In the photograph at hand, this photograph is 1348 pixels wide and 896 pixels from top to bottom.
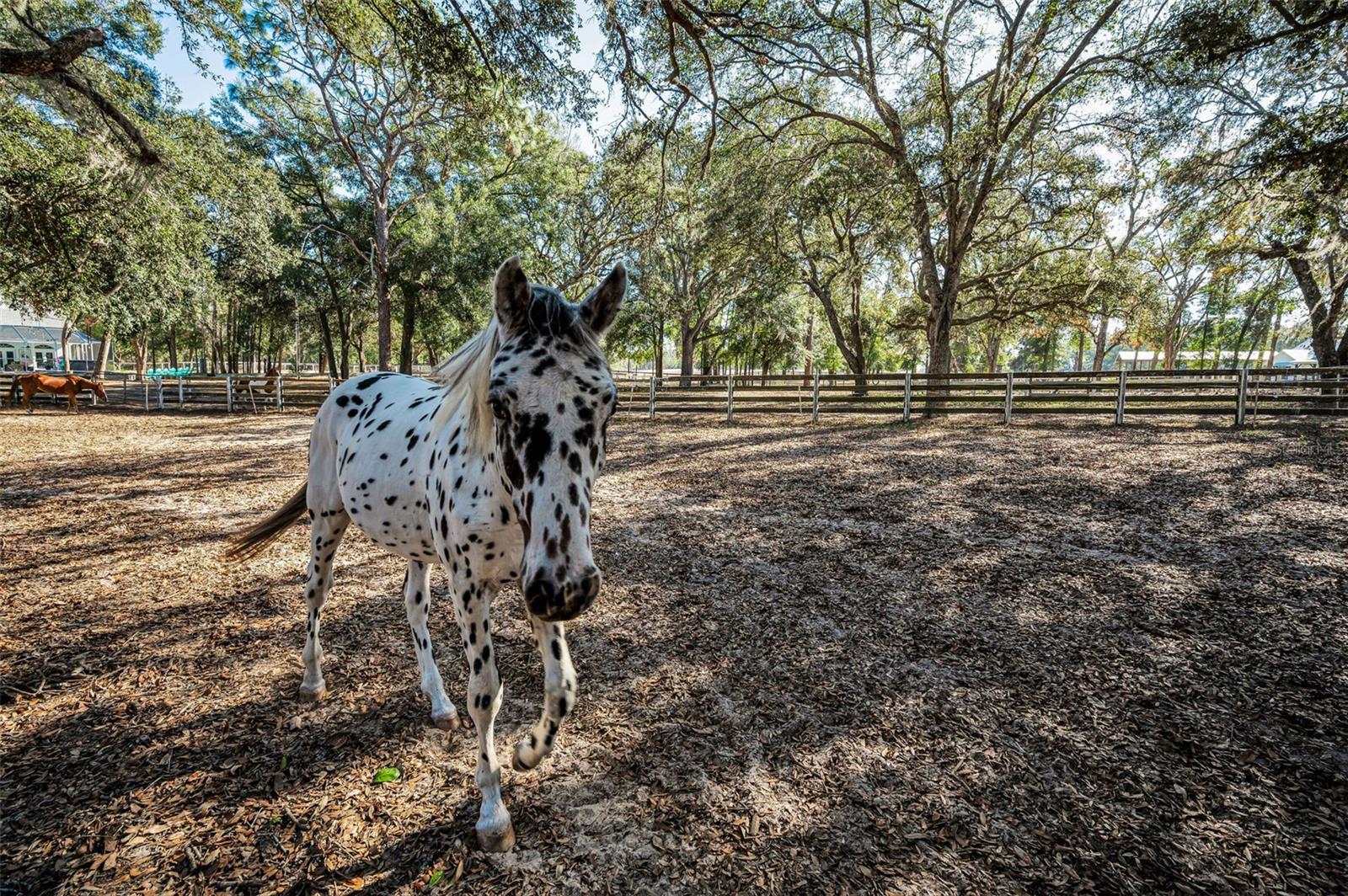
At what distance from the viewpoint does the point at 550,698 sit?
79.0 inches

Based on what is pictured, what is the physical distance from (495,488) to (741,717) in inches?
74.4

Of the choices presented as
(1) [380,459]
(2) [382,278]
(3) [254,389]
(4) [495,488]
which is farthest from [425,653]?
(3) [254,389]

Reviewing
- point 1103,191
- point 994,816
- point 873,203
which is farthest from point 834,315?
point 994,816

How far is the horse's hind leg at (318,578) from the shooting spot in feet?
9.84

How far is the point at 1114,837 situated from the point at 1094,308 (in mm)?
22411

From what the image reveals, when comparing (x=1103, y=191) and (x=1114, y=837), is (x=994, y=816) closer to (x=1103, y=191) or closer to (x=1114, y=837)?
(x=1114, y=837)

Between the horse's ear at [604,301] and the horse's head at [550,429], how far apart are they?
68 mm

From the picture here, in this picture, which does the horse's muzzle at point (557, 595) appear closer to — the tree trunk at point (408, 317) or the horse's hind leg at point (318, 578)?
the horse's hind leg at point (318, 578)

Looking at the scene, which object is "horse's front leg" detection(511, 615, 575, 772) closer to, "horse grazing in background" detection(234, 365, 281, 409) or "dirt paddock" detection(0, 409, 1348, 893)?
"dirt paddock" detection(0, 409, 1348, 893)

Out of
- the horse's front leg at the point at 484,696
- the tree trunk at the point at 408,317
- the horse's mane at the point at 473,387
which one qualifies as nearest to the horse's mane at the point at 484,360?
the horse's mane at the point at 473,387

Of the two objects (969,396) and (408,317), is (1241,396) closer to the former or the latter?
(969,396)

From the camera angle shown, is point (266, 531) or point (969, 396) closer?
point (266, 531)

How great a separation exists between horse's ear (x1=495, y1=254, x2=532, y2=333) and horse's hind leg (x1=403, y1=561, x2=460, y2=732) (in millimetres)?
1812

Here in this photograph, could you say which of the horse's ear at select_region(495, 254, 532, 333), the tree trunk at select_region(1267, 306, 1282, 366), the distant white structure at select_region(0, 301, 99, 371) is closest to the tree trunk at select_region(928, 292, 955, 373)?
the tree trunk at select_region(1267, 306, 1282, 366)
